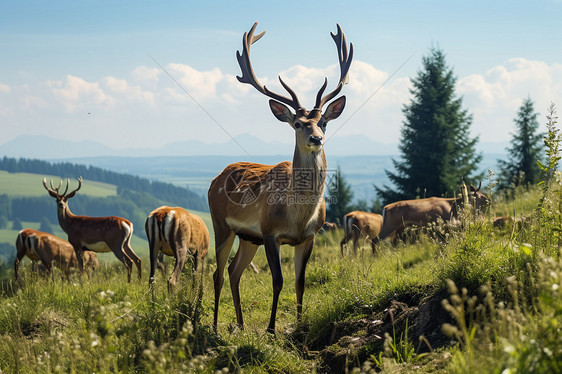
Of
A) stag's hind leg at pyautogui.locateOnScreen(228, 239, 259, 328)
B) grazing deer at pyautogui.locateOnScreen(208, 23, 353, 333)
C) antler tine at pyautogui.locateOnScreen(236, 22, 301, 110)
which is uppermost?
antler tine at pyautogui.locateOnScreen(236, 22, 301, 110)

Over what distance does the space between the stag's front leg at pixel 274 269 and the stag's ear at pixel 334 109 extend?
158cm

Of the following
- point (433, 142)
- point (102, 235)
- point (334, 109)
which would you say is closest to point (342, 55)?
point (334, 109)

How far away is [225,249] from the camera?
643 cm

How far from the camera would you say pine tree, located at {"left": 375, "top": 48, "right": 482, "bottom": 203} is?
2411 cm

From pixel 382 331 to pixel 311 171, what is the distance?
178 cm

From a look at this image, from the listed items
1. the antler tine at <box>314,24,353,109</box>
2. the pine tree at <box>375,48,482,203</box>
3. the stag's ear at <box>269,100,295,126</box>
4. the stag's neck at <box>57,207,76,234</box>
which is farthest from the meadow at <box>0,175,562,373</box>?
the pine tree at <box>375,48,482,203</box>

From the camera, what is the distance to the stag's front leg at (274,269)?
5375mm

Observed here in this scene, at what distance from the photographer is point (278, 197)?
18.5 ft

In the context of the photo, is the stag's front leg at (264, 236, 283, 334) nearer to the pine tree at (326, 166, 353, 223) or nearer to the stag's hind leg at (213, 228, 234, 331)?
the stag's hind leg at (213, 228, 234, 331)

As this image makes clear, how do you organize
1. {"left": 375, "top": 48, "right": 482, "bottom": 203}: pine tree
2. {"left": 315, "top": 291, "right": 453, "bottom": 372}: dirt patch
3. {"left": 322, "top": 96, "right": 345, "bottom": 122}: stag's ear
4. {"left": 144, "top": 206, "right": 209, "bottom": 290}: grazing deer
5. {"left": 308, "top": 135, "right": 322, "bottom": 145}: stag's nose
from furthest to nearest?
1. {"left": 375, "top": 48, "right": 482, "bottom": 203}: pine tree
2. {"left": 144, "top": 206, "right": 209, "bottom": 290}: grazing deer
3. {"left": 322, "top": 96, "right": 345, "bottom": 122}: stag's ear
4. {"left": 308, "top": 135, "right": 322, "bottom": 145}: stag's nose
5. {"left": 315, "top": 291, "right": 453, "bottom": 372}: dirt patch

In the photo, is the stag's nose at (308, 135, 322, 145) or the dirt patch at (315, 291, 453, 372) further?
the stag's nose at (308, 135, 322, 145)

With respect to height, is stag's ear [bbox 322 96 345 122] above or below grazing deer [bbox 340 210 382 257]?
above

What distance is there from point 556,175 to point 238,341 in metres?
3.26

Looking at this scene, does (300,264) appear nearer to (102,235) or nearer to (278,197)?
(278,197)
